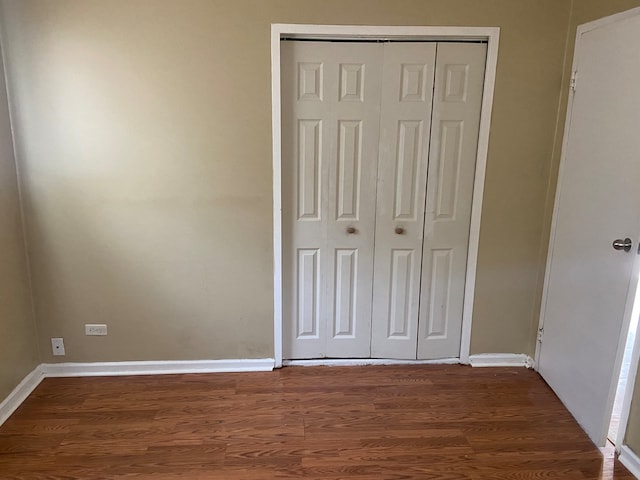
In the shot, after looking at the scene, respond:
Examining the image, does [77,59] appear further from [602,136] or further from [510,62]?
[602,136]

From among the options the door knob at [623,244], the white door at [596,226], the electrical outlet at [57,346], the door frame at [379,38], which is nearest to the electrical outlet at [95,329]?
the electrical outlet at [57,346]

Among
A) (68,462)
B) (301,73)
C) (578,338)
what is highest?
(301,73)

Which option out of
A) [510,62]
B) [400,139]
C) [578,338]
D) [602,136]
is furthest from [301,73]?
[578,338]

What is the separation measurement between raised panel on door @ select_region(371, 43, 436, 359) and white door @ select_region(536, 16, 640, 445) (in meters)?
0.78

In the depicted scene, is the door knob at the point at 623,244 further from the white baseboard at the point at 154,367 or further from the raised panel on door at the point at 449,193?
the white baseboard at the point at 154,367

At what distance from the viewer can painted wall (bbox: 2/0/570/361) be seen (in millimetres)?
2504

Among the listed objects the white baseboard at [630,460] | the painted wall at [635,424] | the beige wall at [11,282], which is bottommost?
the white baseboard at [630,460]

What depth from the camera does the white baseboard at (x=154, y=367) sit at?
2.88 metres

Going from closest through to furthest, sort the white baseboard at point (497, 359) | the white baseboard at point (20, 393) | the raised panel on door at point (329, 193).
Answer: the white baseboard at point (20, 393), the raised panel on door at point (329, 193), the white baseboard at point (497, 359)

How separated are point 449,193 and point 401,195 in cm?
29

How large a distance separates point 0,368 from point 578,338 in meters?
3.05

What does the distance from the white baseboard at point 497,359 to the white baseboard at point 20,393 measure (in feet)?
8.77

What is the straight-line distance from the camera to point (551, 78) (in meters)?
2.66

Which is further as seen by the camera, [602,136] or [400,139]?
[400,139]
